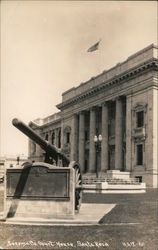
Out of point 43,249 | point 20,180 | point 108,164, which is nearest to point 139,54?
point 108,164

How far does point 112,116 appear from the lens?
51219 millimetres

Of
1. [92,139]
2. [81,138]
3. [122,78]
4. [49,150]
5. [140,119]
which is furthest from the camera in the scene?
[81,138]

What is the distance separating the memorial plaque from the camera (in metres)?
10.5

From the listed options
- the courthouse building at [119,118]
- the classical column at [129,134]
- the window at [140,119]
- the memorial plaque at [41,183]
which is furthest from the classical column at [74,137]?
the memorial plaque at [41,183]

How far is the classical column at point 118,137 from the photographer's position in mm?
45469

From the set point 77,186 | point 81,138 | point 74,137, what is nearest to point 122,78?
point 81,138

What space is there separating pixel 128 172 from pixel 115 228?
32489 millimetres

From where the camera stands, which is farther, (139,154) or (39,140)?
(139,154)

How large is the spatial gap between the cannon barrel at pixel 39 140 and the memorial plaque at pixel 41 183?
0.73 metres

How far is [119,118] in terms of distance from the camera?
46.2m

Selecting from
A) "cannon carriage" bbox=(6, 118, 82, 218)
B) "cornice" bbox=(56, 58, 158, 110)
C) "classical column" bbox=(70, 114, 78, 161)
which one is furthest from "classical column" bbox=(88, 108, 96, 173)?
"cannon carriage" bbox=(6, 118, 82, 218)

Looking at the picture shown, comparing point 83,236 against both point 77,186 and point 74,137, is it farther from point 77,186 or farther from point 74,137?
point 74,137

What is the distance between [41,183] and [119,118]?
3627 cm

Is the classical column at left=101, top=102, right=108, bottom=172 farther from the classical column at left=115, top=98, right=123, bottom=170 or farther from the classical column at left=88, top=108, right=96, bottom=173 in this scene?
→ the classical column at left=88, top=108, right=96, bottom=173
